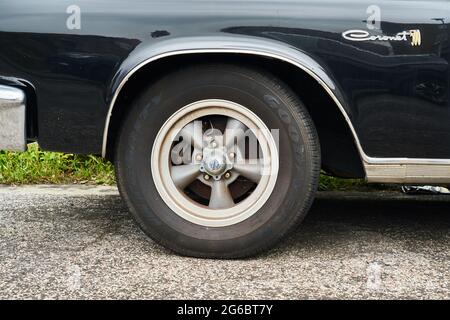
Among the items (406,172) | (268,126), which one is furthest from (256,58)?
(406,172)

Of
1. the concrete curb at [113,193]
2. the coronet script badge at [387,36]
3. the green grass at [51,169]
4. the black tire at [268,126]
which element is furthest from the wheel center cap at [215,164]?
the green grass at [51,169]

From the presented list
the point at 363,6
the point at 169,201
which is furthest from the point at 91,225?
the point at 363,6

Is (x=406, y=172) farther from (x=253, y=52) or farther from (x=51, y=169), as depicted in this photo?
(x=51, y=169)

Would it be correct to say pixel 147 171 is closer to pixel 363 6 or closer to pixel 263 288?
pixel 263 288

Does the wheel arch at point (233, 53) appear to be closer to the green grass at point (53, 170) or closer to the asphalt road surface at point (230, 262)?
the asphalt road surface at point (230, 262)

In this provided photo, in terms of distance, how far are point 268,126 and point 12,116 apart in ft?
3.53

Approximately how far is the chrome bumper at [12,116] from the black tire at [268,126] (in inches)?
16.3

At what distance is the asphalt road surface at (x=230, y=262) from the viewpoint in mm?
2500

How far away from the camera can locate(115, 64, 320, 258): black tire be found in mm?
2736

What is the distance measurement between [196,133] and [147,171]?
10.6 inches

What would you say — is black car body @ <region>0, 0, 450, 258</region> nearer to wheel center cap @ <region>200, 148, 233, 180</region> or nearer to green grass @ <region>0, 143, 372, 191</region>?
wheel center cap @ <region>200, 148, 233, 180</region>

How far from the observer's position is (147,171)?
2.82 metres

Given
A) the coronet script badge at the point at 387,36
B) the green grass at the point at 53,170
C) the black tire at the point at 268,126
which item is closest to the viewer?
the coronet script badge at the point at 387,36
